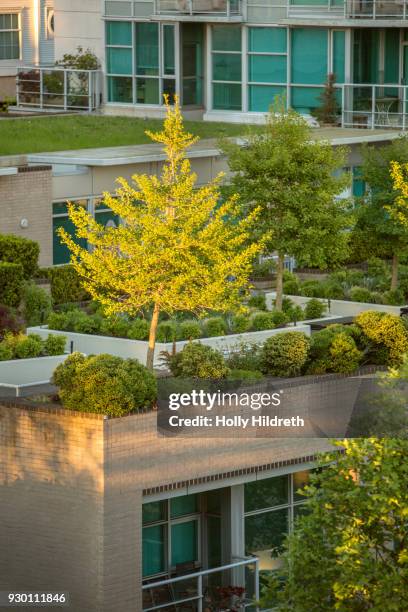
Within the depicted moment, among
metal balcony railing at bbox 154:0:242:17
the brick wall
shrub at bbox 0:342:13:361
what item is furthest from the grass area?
Answer: shrub at bbox 0:342:13:361

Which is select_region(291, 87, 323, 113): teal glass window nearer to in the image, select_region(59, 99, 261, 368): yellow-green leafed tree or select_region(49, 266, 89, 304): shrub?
select_region(49, 266, 89, 304): shrub

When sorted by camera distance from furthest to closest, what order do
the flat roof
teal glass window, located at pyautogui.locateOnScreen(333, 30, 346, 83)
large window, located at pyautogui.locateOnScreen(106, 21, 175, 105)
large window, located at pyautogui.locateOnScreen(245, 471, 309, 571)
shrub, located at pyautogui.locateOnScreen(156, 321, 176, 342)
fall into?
large window, located at pyautogui.locateOnScreen(106, 21, 175, 105), teal glass window, located at pyautogui.locateOnScreen(333, 30, 346, 83), the flat roof, shrub, located at pyautogui.locateOnScreen(156, 321, 176, 342), large window, located at pyautogui.locateOnScreen(245, 471, 309, 571)

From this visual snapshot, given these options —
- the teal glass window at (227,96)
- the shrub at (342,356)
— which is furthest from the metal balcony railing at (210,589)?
the teal glass window at (227,96)

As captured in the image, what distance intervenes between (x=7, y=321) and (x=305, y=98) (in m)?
24.9

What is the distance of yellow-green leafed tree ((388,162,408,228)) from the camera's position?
31.8m

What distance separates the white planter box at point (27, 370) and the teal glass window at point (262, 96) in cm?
2700

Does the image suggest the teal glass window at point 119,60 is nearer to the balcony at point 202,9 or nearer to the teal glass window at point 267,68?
the balcony at point 202,9

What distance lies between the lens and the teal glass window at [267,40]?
173 feet

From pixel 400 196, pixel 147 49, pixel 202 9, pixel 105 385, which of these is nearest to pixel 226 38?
pixel 202 9

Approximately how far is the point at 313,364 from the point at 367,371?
96 centimetres

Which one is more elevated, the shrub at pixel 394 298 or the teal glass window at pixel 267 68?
the teal glass window at pixel 267 68

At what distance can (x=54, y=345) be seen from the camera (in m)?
27.8

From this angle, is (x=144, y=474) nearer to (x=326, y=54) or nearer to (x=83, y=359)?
(x=83, y=359)

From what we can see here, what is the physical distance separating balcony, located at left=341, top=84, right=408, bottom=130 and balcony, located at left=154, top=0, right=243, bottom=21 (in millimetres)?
4599
